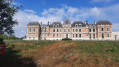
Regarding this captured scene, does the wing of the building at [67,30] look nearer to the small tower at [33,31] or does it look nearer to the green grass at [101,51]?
the small tower at [33,31]

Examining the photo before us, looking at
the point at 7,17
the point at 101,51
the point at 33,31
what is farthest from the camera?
the point at 33,31

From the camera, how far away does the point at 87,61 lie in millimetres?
10500

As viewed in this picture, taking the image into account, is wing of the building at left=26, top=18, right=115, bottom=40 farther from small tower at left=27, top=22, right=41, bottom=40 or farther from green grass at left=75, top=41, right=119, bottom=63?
green grass at left=75, top=41, right=119, bottom=63

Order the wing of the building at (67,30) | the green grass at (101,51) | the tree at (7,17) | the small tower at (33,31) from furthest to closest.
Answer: the small tower at (33,31) → the wing of the building at (67,30) → the green grass at (101,51) → the tree at (7,17)

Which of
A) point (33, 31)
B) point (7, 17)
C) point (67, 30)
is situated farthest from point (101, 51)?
point (33, 31)

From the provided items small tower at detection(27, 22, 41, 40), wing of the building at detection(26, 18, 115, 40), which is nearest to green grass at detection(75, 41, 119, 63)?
wing of the building at detection(26, 18, 115, 40)

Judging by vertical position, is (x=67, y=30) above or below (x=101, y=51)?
above

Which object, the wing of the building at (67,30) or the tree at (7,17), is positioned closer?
the tree at (7,17)

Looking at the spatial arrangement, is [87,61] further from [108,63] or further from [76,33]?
[76,33]

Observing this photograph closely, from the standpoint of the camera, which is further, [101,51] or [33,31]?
[33,31]

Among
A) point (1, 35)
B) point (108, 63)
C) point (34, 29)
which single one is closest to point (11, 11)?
point (1, 35)

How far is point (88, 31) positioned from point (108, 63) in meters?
43.8

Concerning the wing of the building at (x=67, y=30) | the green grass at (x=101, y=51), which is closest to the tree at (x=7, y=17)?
the green grass at (x=101, y=51)

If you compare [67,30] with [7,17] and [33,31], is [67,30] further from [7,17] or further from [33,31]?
[7,17]
